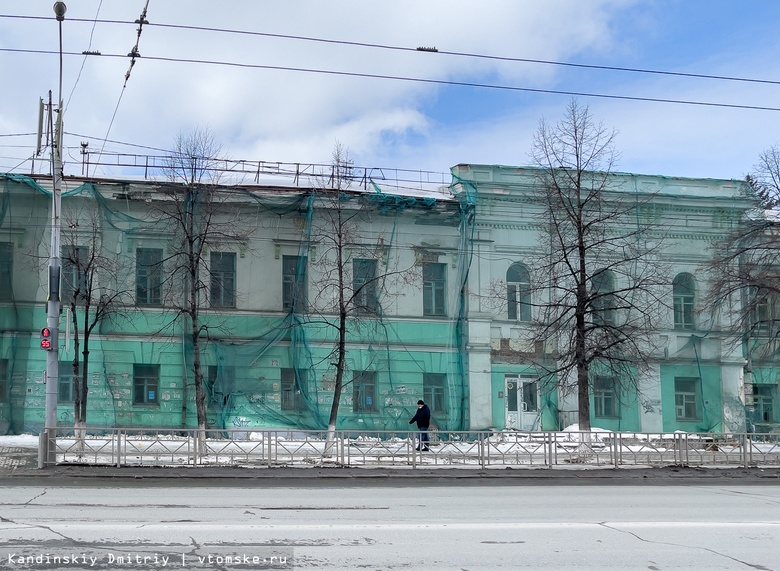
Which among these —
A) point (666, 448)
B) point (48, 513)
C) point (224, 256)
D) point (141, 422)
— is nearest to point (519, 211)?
point (224, 256)

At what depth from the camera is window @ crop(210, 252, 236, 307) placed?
27.8 m

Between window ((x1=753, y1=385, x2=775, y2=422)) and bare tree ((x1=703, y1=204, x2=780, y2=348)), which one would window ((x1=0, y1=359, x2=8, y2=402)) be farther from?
window ((x1=753, y1=385, x2=775, y2=422))

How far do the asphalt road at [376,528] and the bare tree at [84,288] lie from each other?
12077 millimetres

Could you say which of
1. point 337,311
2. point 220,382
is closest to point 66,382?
point 220,382

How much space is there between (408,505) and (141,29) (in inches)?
387

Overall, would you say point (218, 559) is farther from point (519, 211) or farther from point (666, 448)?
point (519, 211)

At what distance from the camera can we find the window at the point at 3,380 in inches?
1029

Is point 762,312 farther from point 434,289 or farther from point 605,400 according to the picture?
point 434,289

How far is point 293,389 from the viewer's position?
27.8m

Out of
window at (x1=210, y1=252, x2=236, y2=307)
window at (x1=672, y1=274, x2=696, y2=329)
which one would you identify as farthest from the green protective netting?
window at (x1=672, y1=274, x2=696, y2=329)

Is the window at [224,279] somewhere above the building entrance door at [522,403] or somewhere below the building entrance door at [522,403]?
above

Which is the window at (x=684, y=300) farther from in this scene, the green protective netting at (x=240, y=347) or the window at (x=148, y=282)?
the window at (x=148, y=282)

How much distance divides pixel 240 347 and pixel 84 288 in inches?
204

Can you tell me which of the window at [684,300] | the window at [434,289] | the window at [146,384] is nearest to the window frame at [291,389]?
the window at [146,384]
